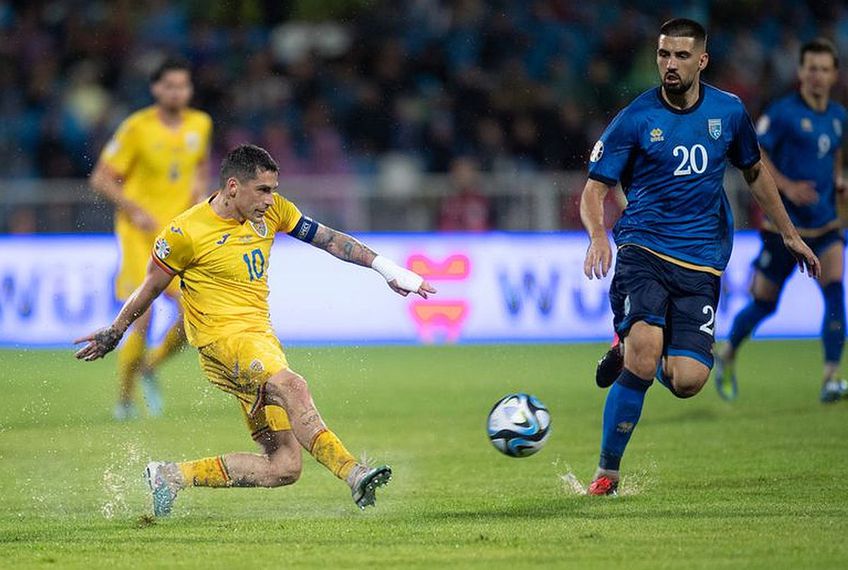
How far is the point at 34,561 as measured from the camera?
20.7 feet

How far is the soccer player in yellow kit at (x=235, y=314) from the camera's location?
7270 mm

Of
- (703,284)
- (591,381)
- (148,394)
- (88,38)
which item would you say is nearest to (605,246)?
(703,284)

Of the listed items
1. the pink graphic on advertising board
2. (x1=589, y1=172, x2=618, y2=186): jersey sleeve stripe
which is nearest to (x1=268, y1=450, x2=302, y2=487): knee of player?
(x1=589, y1=172, x2=618, y2=186): jersey sleeve stripe

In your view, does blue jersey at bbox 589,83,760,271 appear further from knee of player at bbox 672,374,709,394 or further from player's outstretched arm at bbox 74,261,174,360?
player's outstretched arm at bbox 74,261,174,360

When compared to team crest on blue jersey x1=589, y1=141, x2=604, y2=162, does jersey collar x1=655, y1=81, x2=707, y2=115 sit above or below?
above

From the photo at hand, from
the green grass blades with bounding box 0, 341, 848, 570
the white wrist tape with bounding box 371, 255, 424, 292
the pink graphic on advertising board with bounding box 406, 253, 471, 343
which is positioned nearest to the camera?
the green grass blades with bounding box 0, 341, 848, 570

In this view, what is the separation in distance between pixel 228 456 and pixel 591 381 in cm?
666

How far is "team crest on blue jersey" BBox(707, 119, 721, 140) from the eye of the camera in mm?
7852

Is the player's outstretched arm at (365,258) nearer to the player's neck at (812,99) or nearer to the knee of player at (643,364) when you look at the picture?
the knee of player at (643,364)

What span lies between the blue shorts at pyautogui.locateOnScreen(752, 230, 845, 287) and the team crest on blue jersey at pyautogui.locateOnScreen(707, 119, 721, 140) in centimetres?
411

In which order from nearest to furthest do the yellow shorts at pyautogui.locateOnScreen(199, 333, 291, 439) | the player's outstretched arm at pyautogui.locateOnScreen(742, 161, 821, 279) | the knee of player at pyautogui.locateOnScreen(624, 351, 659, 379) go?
the yellow shorts at pyautogui.locateOnScreen(199, 333, 291, 439) < the knee of player at pyautogui.locateOnScreen(624, 351, 659, 379) < the player's outstretched arm at pyautogui.locateOnScreen(742, 161, 821, 279)

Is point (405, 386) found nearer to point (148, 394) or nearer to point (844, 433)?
point (148, 394)

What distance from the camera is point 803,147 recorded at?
11.9 metres

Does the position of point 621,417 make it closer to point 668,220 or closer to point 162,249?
point 668,220
